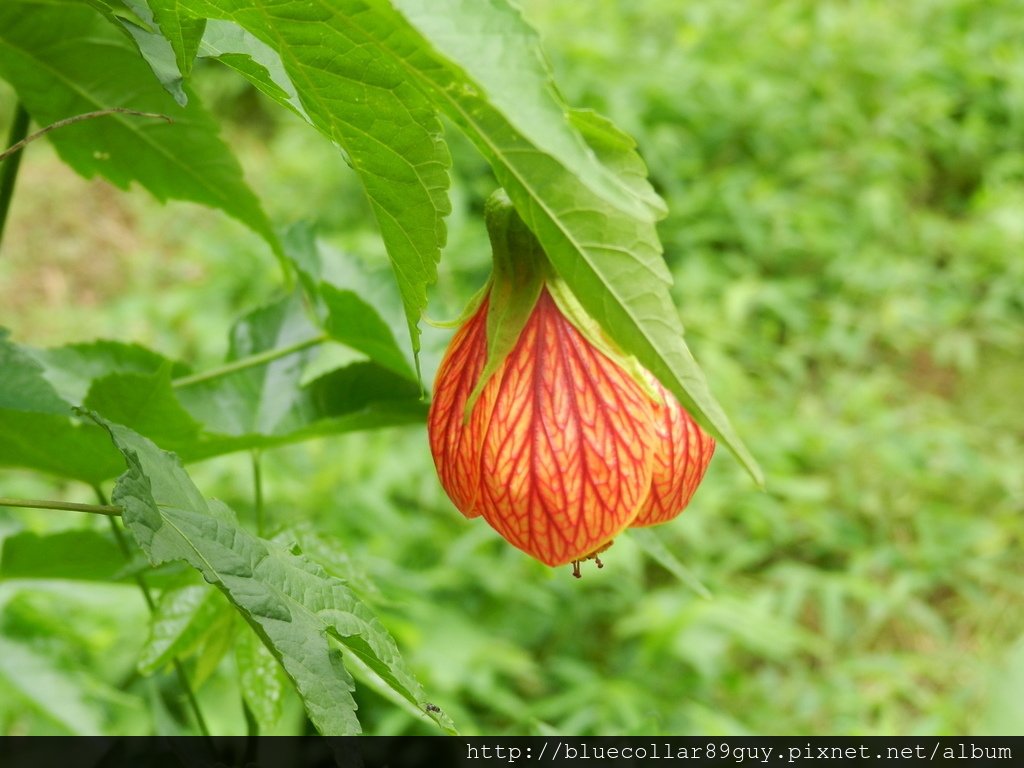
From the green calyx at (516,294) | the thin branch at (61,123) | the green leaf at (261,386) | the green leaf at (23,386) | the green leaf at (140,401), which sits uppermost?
the thin branch at (61,123)

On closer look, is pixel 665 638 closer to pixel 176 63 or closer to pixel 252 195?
pixel 252 195

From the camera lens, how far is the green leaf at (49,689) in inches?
30.6

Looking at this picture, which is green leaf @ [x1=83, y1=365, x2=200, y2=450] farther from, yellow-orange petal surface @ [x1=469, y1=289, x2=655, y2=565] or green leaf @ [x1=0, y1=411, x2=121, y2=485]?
yellow-orange petal surface @ [x1=469, y1=289, x2=655, y2=565]

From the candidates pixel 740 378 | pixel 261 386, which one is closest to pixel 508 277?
pixel 261 386

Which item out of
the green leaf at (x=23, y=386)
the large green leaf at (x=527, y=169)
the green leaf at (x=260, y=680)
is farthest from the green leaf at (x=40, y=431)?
the large green leaf at (x=527, y=169)

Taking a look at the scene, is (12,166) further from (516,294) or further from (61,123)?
(516,294)

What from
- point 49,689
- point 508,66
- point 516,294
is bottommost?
point 49,689

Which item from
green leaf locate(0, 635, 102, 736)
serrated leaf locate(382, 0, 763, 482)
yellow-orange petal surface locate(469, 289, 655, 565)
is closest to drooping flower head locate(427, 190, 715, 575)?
yellow-orange petal surface locate(469, 289, 655, 565)

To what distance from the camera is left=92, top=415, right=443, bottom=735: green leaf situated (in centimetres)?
31

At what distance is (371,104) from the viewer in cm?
31

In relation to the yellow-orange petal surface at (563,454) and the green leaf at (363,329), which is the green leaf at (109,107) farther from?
the yellow-orange petal surface at (563,454)

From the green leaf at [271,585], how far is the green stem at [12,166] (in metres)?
0.19

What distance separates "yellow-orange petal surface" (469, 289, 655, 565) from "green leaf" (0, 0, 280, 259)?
19cm

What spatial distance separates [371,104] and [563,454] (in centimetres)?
16
